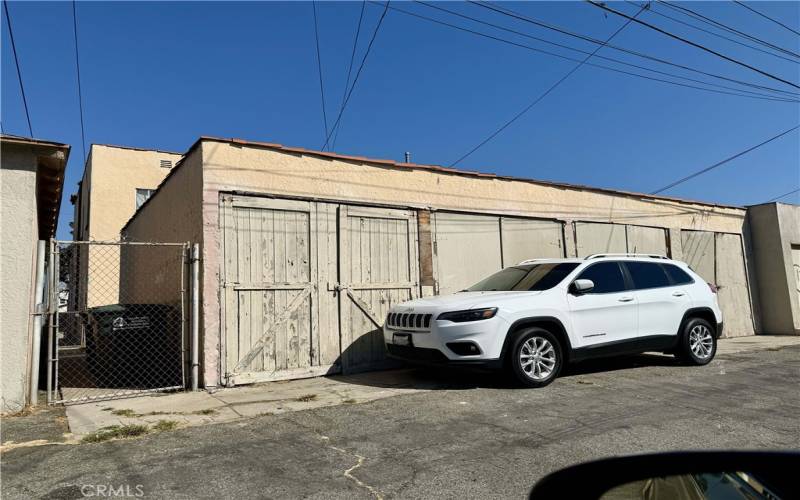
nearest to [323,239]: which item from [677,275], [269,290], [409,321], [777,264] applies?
[269,290]

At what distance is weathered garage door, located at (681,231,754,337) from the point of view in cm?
1333

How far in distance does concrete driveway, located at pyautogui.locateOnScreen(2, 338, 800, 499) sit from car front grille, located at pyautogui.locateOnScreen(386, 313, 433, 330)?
0.85 metres

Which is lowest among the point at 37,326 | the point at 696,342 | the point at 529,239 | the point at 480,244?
the point at 696,342

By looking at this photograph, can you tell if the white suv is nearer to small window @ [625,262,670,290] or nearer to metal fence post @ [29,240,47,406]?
small window @ [625,262,670,290]

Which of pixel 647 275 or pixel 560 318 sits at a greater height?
pixel 647 275

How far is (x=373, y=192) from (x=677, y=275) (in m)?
5.08

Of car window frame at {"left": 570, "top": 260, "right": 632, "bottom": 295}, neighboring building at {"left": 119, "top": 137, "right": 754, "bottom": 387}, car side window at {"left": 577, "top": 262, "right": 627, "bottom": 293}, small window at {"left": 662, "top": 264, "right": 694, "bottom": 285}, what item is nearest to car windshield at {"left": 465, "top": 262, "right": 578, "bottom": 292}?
car window frame at {"left": 570, "top": 260, "right": 632, "bottom": 295}

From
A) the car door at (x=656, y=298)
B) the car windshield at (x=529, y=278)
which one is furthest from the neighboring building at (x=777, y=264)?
the car windshield at (x=529, y=278)

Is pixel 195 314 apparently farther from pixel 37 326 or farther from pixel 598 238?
pixel 598 238

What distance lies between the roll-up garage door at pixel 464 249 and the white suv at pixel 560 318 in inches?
57.6

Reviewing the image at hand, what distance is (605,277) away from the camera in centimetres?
736

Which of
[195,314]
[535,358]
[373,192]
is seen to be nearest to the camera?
[535,358]

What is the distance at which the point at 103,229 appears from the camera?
18.2 meters

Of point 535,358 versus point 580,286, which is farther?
point 580,286
